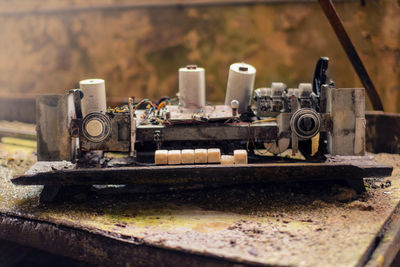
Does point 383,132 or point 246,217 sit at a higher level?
point 383,132

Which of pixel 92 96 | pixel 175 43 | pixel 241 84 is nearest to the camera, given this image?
pixel 92 96

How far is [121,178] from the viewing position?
3.24 metres

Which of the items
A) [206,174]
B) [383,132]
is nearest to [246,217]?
[206,174]

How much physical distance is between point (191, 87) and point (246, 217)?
1.25 metres

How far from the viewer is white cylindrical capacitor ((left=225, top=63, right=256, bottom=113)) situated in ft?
12.7

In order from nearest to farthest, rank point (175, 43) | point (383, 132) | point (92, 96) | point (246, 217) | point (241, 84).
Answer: point (246, 217), point (92, 96), point (241, 84), point (383, 132), point (175, 43)

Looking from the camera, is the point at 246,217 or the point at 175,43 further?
the point at 175,43

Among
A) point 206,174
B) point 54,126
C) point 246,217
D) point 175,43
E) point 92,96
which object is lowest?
point 246,217

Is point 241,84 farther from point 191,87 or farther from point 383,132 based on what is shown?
point 383,132

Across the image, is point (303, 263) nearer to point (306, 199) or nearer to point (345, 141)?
point (306, 199)

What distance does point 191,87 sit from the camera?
377 cm

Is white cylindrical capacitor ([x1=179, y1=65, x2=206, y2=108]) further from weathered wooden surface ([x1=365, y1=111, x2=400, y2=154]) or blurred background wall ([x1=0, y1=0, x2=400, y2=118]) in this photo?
blurred background wall ([x1=0, y1=0, x2=400, y2=118])

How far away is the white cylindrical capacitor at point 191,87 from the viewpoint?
12.3ft

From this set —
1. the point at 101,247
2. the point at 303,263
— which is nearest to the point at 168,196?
the point at 101,247
